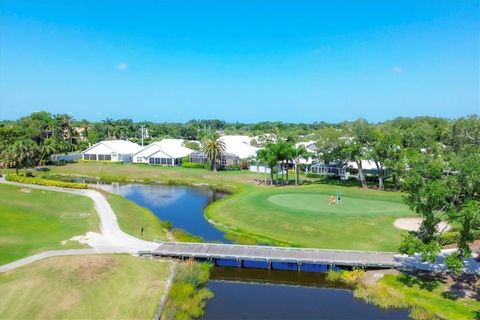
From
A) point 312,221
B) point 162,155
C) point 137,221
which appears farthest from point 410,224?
point 162,155

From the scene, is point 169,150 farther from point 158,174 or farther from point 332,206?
point 332,206

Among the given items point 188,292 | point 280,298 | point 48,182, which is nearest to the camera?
point 188,292

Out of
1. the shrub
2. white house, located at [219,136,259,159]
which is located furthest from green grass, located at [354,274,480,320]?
white house, located at [219,136,259,159]

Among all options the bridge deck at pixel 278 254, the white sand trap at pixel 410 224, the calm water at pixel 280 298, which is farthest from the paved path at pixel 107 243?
the white sand trap at pixel 410 224

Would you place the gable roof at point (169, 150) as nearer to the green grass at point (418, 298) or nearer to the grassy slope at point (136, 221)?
the grassy slope at point (136, 221)

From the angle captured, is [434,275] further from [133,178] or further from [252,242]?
[133,178]

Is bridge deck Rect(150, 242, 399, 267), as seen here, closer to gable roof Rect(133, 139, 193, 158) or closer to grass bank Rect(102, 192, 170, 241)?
grass bank Rect(102, 192, 170, 241)
